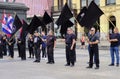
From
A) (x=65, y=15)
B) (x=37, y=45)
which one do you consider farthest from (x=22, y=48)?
(x=65, y=15)

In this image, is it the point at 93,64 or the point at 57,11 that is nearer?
the point at 93,64

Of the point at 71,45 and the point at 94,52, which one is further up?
the point at 71,45

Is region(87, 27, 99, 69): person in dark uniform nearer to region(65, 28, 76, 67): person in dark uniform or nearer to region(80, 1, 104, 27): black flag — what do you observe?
region(80, 1, 104, 27): black flag

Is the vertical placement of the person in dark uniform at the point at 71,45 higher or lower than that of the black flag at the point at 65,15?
lower

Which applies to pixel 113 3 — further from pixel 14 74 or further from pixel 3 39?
pixel 14 74

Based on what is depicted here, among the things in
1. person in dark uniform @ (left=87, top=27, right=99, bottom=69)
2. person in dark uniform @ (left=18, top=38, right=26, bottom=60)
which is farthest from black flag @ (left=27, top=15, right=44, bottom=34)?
person in dark uniform @ (left=87, top=27, right=99, bottom=69)

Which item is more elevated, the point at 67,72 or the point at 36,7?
the point at 36,7

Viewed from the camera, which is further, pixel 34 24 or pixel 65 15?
pixel 34 24

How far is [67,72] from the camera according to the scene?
1549 centimetres

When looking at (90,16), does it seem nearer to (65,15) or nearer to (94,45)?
(94,45)

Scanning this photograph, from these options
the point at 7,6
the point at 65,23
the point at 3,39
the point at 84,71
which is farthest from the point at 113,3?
the point at 84,71

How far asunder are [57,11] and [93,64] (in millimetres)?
50101

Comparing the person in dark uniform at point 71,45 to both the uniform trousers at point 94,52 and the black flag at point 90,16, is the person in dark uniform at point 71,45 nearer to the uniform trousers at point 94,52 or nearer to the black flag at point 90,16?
the black flag at point 90,16

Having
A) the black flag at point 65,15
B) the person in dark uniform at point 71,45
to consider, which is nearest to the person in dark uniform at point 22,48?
the black flag at point 65,15
